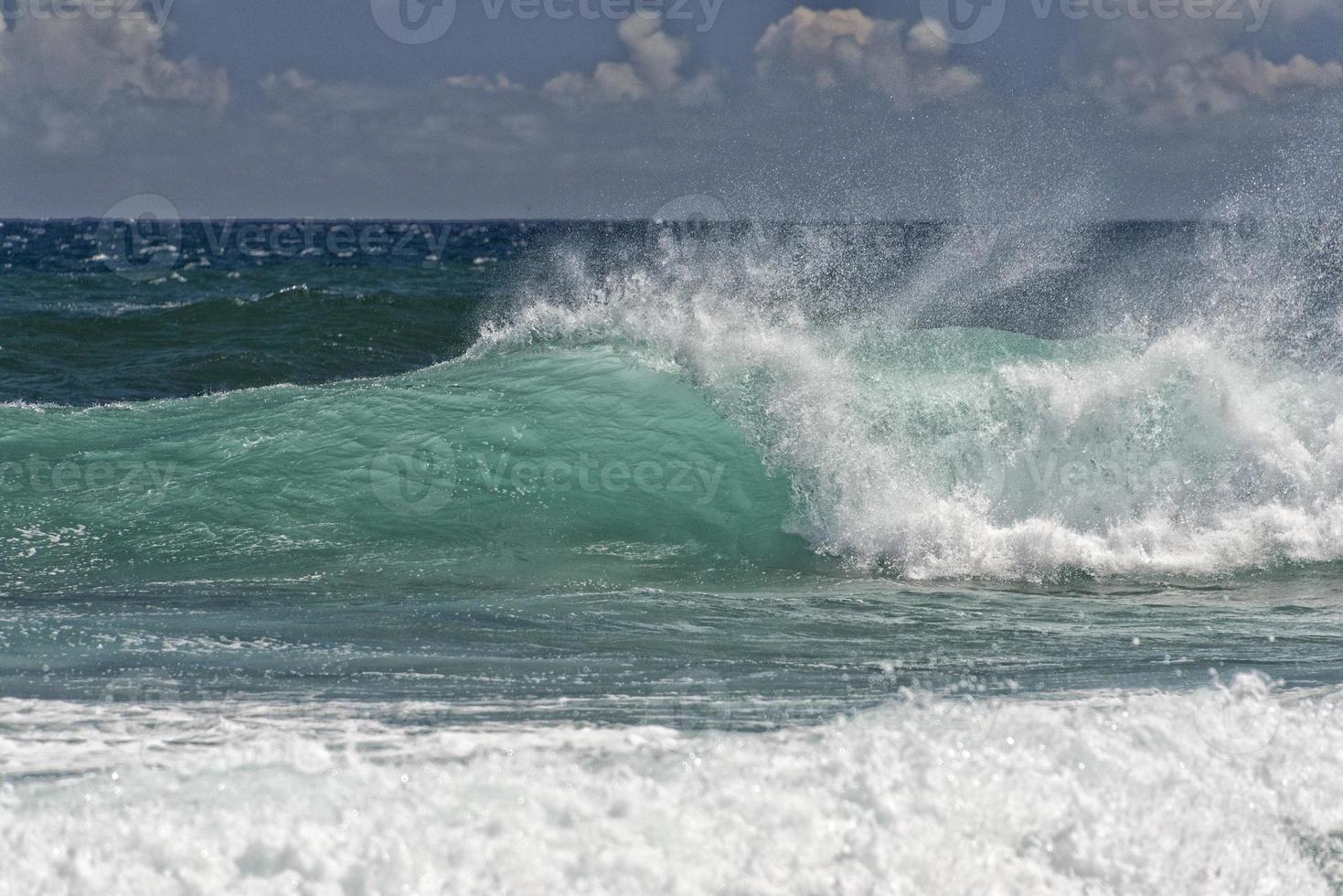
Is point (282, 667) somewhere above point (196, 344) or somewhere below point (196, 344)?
below

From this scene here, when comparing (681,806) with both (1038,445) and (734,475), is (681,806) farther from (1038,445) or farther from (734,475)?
(1038,445)

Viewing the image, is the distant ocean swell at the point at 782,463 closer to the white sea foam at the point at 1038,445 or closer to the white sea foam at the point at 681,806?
the white sea foam at the point at 1038,445

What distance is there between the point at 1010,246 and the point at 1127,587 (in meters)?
6.52

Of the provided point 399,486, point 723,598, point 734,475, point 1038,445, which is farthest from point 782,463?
point 399,486

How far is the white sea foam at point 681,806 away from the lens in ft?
9.26

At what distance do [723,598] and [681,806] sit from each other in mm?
3048

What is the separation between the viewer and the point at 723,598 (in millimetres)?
6094

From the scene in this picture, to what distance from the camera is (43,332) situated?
18641 mm

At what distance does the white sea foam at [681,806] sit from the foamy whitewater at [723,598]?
1 centimetres

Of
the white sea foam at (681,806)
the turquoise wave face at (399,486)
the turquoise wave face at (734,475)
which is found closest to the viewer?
the white sea foam at (681,806)

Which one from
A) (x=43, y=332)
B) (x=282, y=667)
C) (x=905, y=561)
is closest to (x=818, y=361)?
(x=905, y=561)

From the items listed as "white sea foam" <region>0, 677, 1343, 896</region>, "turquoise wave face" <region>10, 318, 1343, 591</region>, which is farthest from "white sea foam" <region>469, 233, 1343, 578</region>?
"white sea foam" <region>0, 677, 1343, 896</region>

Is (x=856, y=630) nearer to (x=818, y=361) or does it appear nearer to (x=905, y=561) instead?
(x=905, y=561)

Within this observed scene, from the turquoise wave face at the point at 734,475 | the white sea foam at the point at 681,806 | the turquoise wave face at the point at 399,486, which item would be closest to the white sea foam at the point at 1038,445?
the turquoise wave face at the point at 734,475
